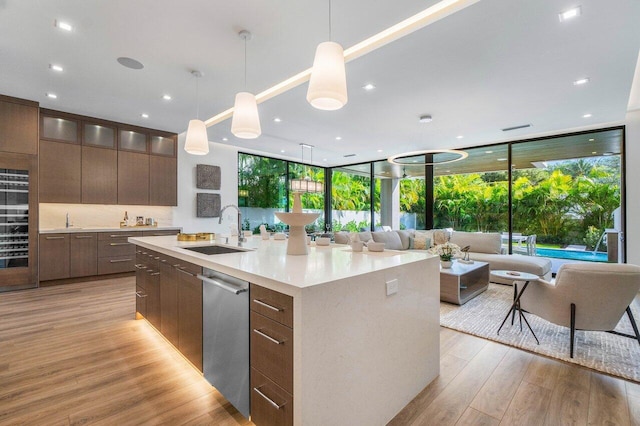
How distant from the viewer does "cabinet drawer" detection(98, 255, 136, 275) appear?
507cm

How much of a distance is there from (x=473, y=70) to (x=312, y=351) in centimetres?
337

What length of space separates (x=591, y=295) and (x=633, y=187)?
4044 mm

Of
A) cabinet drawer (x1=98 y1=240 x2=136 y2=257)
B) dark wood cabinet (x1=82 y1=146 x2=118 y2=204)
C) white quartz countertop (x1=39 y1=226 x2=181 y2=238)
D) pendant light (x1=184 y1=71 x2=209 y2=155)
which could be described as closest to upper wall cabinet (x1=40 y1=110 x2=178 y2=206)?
dark wood cabinet (x1=82 y1=146 x2=118 y2=204)

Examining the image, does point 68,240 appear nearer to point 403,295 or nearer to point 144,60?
point 144,60

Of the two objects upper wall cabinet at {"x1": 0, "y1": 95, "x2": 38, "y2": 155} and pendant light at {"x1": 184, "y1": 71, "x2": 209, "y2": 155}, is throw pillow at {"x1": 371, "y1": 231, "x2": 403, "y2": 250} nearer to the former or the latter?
pendant light at {"x1": 184, "y1": 71, "x2": 209, "y2": 155}

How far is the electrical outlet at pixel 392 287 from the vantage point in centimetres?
165

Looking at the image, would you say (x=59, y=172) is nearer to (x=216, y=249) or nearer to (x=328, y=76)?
(x=216, y=249)

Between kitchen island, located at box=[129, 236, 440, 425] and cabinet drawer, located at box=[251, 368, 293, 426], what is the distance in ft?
0.20

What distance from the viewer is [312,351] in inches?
49.1

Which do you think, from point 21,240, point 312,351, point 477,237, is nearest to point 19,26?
point 21,240

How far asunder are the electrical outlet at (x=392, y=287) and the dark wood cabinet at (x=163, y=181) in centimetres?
563

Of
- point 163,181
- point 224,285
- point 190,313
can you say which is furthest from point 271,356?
point 163,181

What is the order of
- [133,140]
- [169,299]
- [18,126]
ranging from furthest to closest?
[133,140] < [18,126] < [169,299]

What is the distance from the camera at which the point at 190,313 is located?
2104 millimetres
